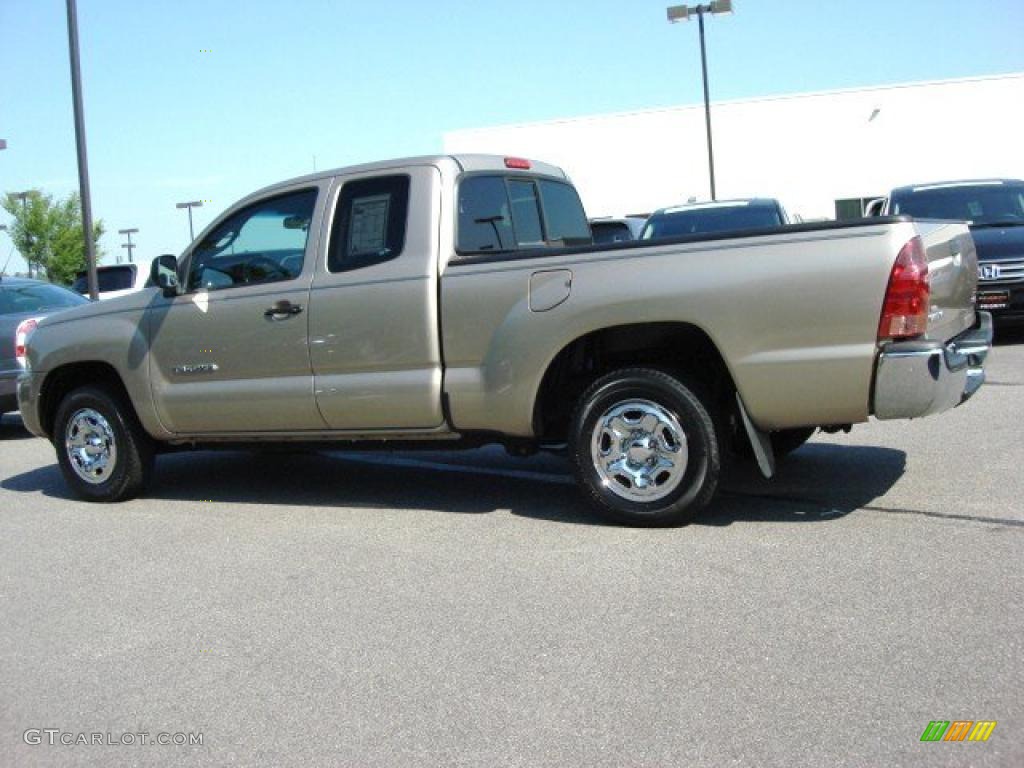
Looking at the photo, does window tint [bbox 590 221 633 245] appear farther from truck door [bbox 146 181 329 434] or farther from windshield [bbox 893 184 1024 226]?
truck door [bbox 146 181 329 434]

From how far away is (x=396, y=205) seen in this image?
247 inches

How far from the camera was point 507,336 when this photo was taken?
5.80m

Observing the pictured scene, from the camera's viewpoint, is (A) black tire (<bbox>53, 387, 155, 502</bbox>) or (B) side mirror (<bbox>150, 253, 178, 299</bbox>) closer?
(B) side mirror (<bbox>150, 253, 178, 299</bbox>)

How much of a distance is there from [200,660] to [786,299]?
3.01 m

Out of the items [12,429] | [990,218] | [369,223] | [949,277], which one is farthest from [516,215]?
[990,218]

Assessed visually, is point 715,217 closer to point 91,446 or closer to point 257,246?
point 257,246

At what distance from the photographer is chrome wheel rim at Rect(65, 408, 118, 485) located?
7371mm

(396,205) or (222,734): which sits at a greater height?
(396,205)

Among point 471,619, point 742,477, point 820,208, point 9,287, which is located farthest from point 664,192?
point 471,619

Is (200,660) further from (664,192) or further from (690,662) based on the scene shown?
(664,192)

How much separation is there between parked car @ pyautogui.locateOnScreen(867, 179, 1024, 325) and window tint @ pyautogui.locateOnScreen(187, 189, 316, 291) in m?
7.73

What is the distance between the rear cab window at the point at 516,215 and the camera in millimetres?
6281

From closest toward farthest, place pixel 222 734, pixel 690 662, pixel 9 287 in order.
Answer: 1. pixel 222 734
2. pixel 690 662
3. pixel 9 287
